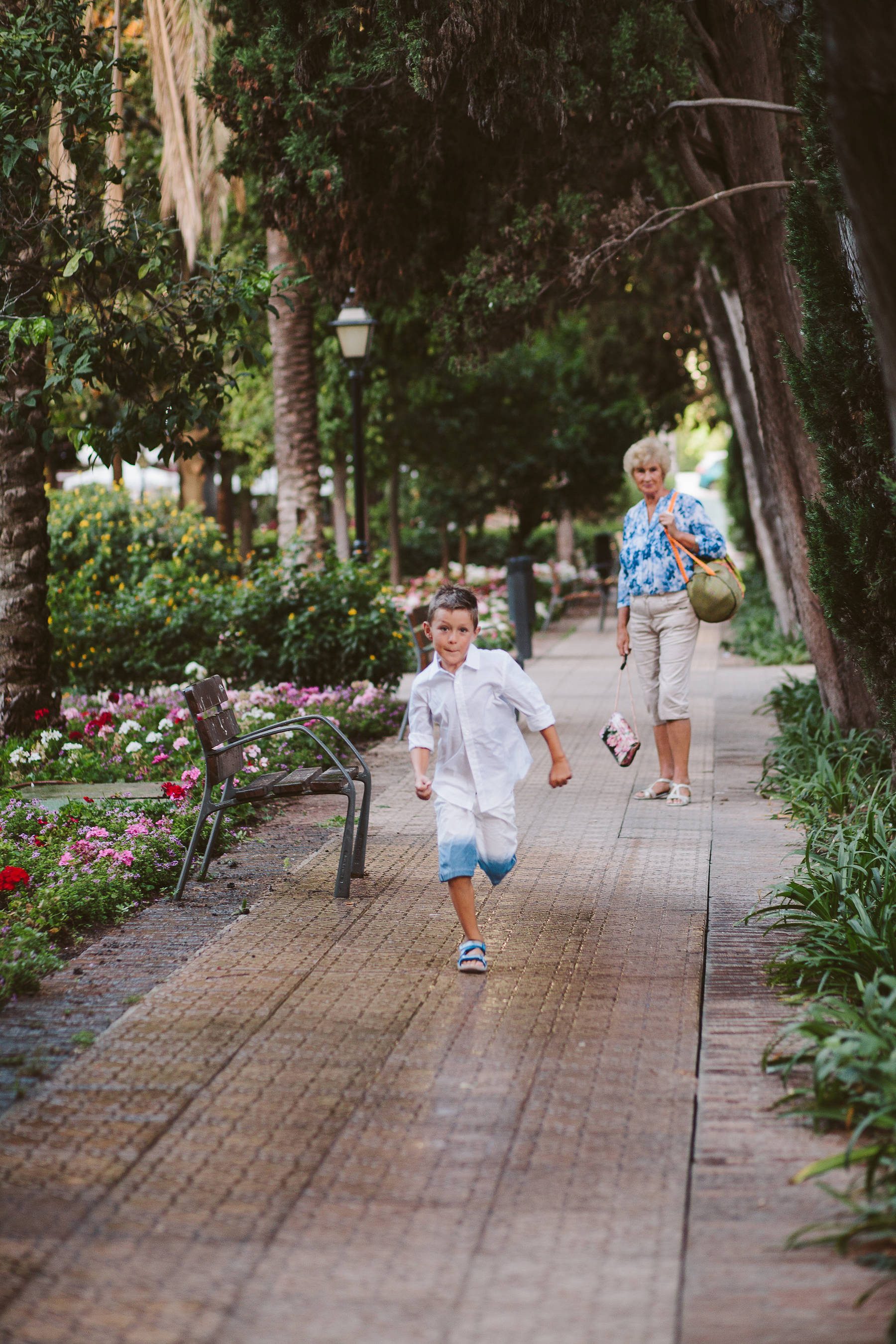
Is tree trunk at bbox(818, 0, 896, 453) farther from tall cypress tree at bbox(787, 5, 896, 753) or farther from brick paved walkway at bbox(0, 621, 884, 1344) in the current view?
tall cypress tree at bbox(787, 5, 896, 753)

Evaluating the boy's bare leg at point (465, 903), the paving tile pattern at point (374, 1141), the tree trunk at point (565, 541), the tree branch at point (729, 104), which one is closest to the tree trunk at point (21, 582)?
the paving tile pattern at point (374, 1141)

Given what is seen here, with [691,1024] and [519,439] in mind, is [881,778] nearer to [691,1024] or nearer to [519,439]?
[691,1024]

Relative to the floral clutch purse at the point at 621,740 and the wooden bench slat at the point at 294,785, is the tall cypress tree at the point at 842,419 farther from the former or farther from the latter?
the wooden bench slat at the point at 294,785

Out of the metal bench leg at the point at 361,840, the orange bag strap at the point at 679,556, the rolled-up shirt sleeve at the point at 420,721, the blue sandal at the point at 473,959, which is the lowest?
the blue sandal at the point at 473,959

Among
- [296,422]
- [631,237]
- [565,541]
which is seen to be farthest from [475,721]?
[565,541]

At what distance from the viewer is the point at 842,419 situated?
607 centimetres

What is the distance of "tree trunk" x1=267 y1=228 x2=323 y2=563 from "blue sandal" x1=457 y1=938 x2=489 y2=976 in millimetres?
9822

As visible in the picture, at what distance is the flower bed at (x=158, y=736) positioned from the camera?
26.4 ft

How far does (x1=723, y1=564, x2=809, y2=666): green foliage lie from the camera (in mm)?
14125

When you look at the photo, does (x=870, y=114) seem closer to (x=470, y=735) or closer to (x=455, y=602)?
(x=455, y=602)

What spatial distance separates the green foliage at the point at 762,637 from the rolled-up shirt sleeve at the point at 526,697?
29.4 ft

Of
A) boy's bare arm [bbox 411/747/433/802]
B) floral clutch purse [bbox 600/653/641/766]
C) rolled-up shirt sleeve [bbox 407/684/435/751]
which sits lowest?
floral clutch purse [bbox 600/653/641/766]

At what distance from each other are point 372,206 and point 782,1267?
26.1 feet

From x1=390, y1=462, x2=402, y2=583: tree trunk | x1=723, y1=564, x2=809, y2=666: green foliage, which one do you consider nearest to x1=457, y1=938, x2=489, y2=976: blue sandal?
x1=723, y1=564, x2=809, y2=666: green foliage
